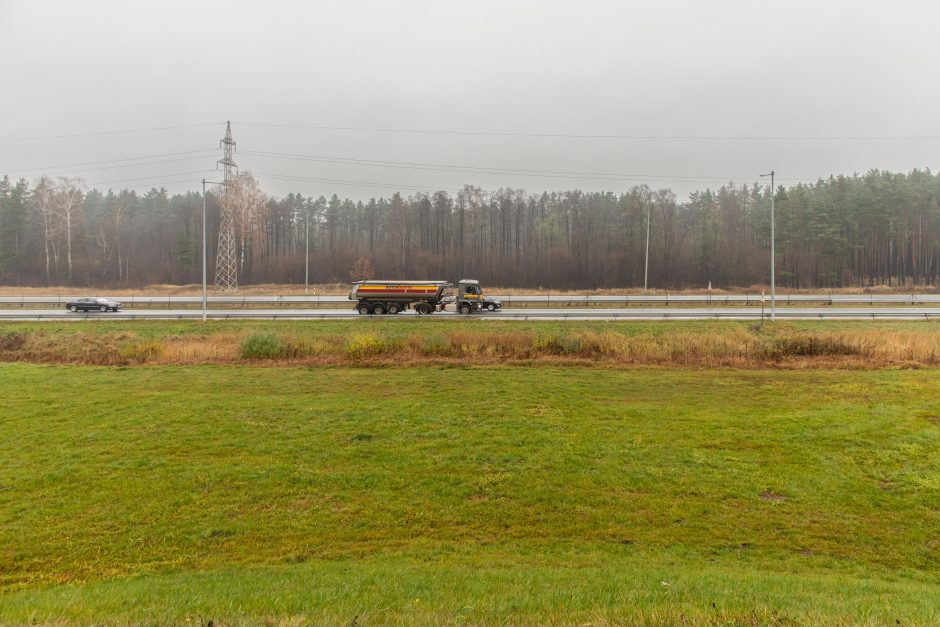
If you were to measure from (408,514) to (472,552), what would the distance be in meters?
1.63

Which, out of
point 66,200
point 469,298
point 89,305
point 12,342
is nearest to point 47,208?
point 66,200

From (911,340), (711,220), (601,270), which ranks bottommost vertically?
(911,340)

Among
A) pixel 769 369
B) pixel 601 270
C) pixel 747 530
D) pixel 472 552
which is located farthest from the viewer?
pixel 601 270

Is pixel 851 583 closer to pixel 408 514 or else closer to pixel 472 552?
pixel 472 552

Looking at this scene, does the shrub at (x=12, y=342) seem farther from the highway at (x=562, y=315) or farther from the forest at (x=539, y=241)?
the forest at (x=539, y=241)

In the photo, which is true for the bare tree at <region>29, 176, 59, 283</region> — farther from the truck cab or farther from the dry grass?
the truck cab

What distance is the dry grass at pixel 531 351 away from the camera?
21.0m

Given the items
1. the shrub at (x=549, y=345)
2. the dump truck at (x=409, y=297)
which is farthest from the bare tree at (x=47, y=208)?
the shrub at (x=549, y=345)

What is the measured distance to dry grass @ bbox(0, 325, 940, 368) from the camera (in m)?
→ 21.0

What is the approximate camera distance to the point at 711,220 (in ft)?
291

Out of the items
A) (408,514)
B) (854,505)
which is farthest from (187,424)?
(854,505)

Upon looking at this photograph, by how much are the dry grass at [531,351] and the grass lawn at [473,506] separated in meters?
5.19

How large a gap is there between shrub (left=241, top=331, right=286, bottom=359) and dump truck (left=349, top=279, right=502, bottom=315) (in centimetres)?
1502

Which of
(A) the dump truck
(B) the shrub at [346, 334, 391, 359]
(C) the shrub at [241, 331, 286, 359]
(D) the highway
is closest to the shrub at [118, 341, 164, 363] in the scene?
(C) the shrub at [241, 331, 286, 359]
